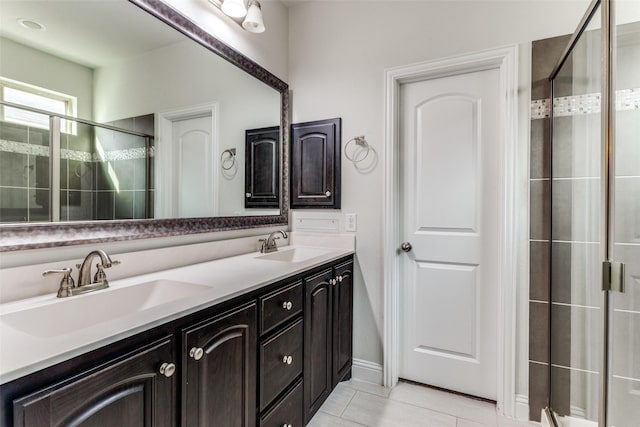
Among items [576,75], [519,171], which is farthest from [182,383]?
[576,75]

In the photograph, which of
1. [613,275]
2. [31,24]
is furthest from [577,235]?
[31,24]

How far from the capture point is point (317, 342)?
5.46 feet

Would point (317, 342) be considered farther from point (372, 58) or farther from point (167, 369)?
point (372, 58)

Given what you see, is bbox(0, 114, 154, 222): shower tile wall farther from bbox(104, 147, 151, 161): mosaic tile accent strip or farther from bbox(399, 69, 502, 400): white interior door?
bbox(399, 69, 502, 400): white interior door

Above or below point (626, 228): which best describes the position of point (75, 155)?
A: above

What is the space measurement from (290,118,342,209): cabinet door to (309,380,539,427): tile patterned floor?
1.25 m

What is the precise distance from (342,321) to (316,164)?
3.64 ft

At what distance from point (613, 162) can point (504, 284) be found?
0.87 m

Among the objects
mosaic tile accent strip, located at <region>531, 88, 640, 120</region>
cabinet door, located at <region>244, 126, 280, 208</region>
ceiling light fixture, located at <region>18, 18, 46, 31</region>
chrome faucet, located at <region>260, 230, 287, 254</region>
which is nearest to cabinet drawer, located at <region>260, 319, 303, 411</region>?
chrome faucet, located at <region>260, 230, 287, 254</region>

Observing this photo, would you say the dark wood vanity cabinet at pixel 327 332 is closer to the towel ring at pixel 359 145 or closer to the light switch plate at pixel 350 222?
the light switch plate at pixel 350 222

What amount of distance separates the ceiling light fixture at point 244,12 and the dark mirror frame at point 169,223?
17 cm

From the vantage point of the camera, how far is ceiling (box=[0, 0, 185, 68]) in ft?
3.30

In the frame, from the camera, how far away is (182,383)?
0.89 metres

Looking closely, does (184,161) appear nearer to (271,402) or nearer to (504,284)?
(271,402)
